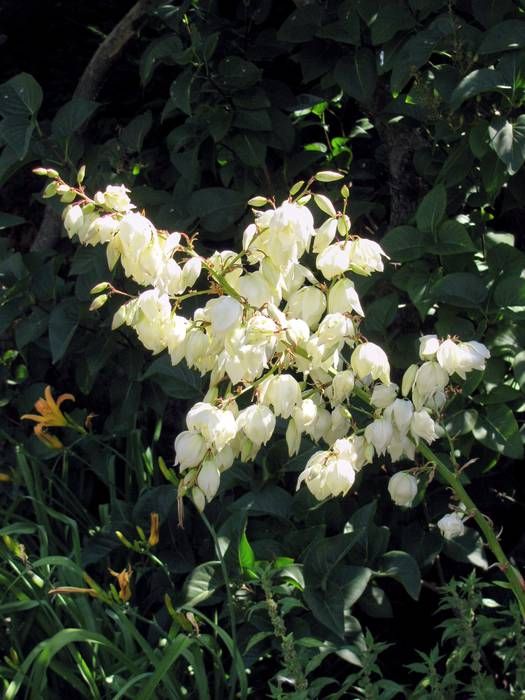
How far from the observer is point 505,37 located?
1.79 meters

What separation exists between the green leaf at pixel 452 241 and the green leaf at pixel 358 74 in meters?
0.35

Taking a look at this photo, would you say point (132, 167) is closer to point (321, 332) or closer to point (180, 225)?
point (180, 225)

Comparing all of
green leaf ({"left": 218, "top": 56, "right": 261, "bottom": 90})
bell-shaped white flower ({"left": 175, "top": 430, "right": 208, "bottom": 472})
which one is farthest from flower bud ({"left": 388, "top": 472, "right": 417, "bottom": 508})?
green leaf ({"left": 218, "top": 56, "right": 261, "bottom": 90})

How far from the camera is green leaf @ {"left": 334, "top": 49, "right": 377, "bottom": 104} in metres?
2.07

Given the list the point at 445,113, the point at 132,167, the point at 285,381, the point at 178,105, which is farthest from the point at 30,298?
the point at 285,381

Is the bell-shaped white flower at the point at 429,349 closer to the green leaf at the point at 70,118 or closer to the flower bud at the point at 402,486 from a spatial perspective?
the flower bud at the point at 402,486

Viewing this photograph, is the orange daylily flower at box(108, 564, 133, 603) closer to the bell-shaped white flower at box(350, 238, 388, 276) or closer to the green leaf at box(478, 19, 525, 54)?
the bell-shaped white flower at box(350, 238, 388, 276)

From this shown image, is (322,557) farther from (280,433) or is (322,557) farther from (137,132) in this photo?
(137,132)

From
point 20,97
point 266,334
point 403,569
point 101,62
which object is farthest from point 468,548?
point 101,62

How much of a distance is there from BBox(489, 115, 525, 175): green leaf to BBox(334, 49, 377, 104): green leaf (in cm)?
34

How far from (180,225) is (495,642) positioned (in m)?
1.19

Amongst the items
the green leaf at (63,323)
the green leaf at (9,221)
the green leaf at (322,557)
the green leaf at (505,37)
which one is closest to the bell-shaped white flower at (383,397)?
the green leaf at (322,557)

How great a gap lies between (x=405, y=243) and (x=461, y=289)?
0.50 ft

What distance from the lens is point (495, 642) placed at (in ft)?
7.22
